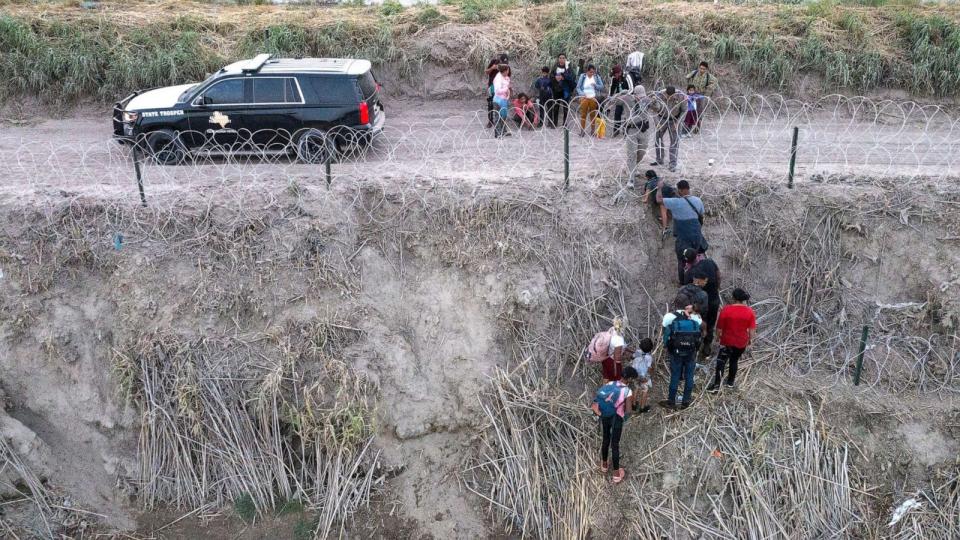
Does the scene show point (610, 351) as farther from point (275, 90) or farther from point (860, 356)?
point (275, 90)

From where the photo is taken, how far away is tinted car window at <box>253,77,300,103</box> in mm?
12516

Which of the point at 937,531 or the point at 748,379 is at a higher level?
the point at 748,379

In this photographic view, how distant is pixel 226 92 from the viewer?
492 inches

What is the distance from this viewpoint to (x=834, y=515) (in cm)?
900

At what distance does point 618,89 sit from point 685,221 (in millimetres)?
5107

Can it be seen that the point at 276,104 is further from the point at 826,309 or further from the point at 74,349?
the point at 826,309

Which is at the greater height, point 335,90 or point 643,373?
point 335,90

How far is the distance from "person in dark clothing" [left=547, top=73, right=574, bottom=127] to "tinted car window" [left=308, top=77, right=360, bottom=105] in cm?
375

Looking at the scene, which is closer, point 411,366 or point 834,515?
point 834,515

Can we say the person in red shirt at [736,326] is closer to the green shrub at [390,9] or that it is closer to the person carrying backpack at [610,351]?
the person carrying backpack at [610,351]

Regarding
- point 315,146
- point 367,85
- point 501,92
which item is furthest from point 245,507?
point 501,92

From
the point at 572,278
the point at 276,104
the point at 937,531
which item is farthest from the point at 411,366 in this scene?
the point at 937,531

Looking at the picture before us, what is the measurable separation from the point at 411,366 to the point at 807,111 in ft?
32.0

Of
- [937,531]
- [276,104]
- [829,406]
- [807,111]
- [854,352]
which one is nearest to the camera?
[937,531]
